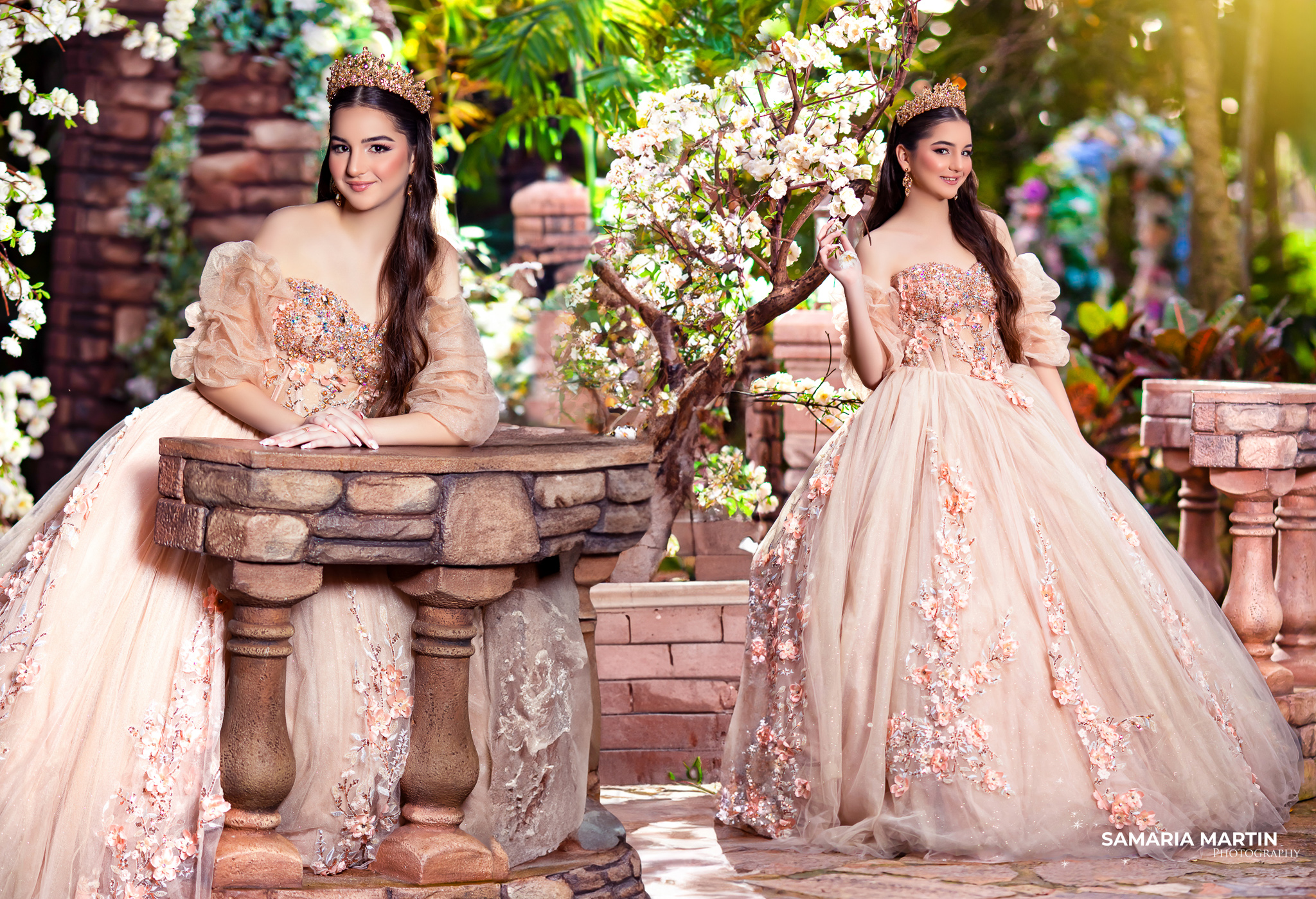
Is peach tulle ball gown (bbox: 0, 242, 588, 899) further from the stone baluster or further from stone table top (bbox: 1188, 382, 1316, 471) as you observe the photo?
stone table top (bbox: 1188, 382, 1316, 471)

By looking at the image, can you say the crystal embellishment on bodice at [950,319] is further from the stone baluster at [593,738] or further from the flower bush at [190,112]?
the flower bush at [190,112]

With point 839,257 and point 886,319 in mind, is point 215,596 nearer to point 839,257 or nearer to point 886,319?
point 839,257

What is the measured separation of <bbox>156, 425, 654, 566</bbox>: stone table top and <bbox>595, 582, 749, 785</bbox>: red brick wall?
1731 mm

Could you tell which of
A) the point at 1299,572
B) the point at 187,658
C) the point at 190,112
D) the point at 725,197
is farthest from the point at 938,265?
the point at 190,112

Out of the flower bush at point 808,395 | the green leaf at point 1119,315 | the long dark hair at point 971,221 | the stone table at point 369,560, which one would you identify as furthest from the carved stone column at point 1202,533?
the green leaf at point 1119,315

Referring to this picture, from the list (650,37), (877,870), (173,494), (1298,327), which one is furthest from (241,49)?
(1298,327)

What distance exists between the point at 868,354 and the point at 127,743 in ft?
7.36

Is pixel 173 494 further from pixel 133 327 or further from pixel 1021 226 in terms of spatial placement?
pixel 1021 226

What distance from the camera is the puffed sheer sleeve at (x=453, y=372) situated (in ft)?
10.1

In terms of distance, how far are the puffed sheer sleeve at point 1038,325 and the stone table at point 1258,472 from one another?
57 cm

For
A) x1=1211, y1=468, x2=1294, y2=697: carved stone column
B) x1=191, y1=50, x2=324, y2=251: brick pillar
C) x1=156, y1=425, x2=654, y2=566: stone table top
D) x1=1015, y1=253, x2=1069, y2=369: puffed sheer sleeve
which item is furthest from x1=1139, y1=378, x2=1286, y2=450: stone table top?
x1=191, y1=50, x2=324, y2=251: brick pillar

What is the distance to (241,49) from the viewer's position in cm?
735

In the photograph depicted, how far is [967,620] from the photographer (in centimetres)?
349

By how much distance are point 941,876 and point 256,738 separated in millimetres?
1666
